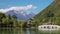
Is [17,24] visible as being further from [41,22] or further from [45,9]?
[45,9]

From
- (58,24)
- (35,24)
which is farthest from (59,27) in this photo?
(35,24)

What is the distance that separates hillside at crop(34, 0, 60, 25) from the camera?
6904 centimetres

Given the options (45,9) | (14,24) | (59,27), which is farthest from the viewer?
(45,9)

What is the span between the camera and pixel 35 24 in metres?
71.6

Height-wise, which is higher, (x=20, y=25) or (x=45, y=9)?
(x=45, y=9)

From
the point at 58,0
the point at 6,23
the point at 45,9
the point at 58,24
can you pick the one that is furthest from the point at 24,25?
the point at 58,0

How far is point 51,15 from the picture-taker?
77.1 meters

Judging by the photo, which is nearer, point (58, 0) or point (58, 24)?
point (58, 24)

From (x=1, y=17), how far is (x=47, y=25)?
55.4ft

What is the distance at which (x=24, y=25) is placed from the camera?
7131cm

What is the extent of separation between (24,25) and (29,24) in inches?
128

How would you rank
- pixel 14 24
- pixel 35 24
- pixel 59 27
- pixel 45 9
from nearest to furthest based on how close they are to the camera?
pixel 59 27, pixel 14 24, pixel 35 24, pixel 45 9

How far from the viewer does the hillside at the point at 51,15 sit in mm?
69044

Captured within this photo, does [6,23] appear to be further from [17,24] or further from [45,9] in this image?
[45,9]
